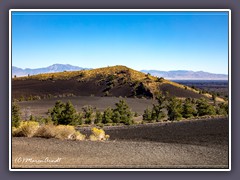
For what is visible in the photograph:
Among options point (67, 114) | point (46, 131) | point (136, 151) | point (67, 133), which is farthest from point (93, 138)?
point (136, 151)

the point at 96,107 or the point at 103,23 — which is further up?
the point at 103,23

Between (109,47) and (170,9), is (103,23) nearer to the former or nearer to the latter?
(109,47)

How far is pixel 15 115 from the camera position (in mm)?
16594

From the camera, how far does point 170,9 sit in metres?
15.5

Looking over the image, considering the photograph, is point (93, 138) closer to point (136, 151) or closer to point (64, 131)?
point (64, 131)

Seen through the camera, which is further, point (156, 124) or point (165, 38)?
point (156, 124)

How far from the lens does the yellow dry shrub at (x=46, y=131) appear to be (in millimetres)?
17641

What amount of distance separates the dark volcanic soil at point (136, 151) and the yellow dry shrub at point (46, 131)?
47 cm

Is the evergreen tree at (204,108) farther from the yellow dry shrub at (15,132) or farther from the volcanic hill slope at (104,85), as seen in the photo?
the yellow dry shrub at (15,132)

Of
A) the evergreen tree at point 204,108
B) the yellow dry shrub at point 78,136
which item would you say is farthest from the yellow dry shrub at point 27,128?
the evergreen tree at point 204,108

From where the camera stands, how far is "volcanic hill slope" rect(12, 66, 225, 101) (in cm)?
1669
